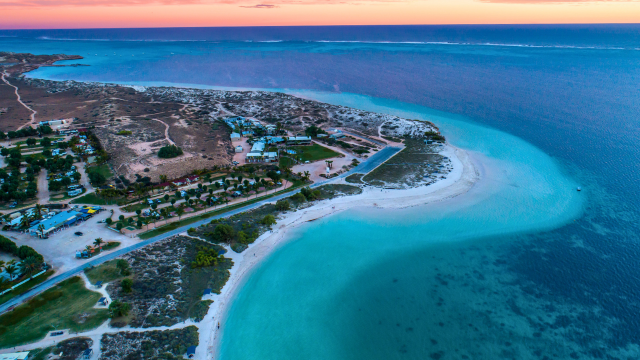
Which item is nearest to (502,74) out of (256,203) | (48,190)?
(256,203)

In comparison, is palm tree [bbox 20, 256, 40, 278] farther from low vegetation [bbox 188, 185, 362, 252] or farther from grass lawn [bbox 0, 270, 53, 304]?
low vegetation [bbox 188, 185, 362, 252]

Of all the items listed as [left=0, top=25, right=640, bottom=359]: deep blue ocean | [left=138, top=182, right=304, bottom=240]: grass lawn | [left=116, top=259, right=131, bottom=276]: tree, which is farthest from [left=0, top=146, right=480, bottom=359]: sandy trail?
[left=138, top=182, right=304, bottom=240]: grass lawn

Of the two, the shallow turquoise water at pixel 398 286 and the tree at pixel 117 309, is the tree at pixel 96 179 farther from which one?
the shallow turquoise water at pixel 398 286

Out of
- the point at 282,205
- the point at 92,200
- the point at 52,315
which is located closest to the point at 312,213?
the point at 282,205

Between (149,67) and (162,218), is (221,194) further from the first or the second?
Result: (149,67)

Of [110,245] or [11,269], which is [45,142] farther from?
[11,269]
